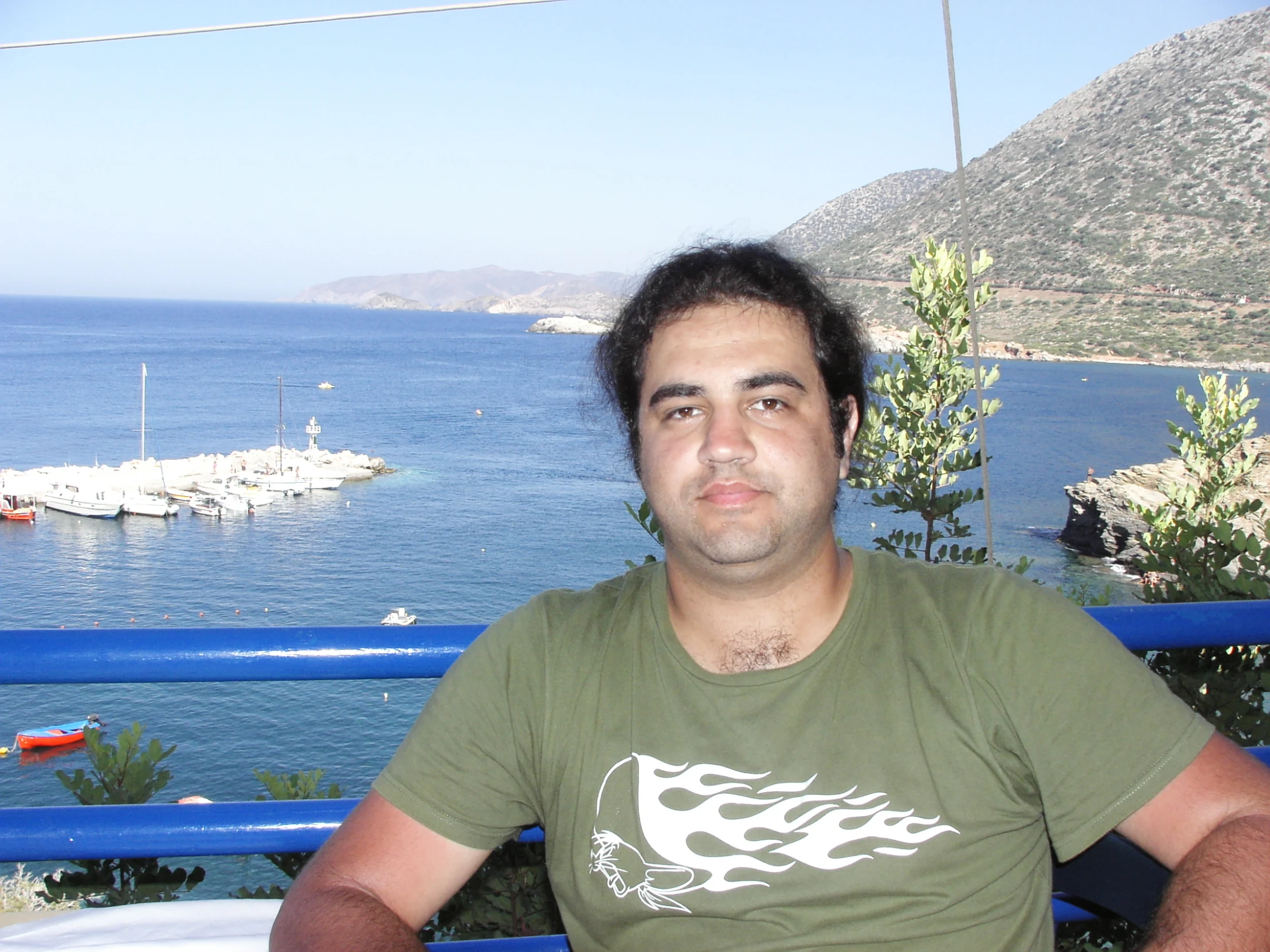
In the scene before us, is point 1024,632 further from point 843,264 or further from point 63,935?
point 63,935

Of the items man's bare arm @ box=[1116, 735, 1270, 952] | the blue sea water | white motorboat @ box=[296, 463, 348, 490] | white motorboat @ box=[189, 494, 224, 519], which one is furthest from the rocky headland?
man's bare arm @ box=[1116, 735, 1270, 952]

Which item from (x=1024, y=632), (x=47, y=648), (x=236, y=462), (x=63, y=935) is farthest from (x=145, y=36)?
(x=236, y=462)

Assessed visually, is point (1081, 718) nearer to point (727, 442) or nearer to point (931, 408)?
point (727, 442)

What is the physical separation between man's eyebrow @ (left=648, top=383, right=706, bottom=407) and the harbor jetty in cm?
5004

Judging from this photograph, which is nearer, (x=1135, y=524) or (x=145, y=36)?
(x=145, y=36)

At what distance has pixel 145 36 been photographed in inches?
188

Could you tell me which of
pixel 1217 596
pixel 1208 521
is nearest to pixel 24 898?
pixel 1217 596

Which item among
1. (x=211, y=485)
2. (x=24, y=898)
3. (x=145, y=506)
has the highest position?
(x=24, y=898)

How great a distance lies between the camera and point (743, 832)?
1246 millimetres

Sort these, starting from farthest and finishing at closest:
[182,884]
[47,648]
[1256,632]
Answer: [182,884] < [1256,632] < [47,648]

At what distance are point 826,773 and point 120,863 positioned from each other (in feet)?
6.98

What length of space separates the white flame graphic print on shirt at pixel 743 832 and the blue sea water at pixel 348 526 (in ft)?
1.79

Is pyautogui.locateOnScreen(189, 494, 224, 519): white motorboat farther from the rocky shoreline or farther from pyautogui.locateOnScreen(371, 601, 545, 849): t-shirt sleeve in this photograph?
pyautogui.locateOnScreen(371, 601, 545, 849): t-shirt sleeve

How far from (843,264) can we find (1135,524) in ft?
107
